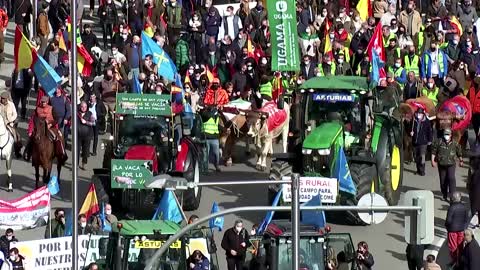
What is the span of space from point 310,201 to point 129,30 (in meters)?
14.7

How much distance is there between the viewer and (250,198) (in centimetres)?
4150

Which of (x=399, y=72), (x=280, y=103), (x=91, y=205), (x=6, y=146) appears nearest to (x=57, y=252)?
(x=91, y=205)

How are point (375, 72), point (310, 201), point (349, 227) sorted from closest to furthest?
point (310, 201), point (349, 227), point (375, 72)

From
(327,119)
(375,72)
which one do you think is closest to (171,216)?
(327,119)

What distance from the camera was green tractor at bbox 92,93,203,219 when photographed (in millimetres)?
38406

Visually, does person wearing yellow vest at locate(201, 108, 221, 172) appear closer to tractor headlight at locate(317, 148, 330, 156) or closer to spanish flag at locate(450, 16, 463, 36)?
tractor headlight at locate(317, 148, 330, 156)

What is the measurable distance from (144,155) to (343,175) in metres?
3.71

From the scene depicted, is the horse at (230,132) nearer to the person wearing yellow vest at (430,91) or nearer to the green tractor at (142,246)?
the person wearing yellow vest at (430,91)

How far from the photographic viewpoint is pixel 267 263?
112 ft

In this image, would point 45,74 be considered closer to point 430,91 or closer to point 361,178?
point 361,178

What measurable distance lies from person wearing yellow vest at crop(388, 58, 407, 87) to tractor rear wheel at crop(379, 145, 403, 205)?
4.46 meters

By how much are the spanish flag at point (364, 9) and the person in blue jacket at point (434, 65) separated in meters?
4.02

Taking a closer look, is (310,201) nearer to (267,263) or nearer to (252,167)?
(267,263)

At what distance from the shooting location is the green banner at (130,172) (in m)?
38.3
